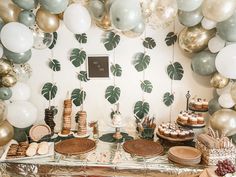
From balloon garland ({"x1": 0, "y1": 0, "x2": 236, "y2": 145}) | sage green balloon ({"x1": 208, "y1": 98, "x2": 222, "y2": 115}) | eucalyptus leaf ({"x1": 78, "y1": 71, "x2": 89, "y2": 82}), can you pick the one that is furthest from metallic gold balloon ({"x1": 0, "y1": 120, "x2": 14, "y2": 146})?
sage green balloon ({"x1": 208, "y1": 98, "x2": 222, "y2": 115})

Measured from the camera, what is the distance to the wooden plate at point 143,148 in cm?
301

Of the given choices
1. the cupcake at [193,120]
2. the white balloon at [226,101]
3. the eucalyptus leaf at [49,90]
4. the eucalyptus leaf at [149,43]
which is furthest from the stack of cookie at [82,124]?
the white balloon at [226,101]

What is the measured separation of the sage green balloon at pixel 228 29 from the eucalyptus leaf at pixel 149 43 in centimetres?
92

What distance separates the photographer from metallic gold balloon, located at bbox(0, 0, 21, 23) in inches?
115

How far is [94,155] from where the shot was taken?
3016 millimetres

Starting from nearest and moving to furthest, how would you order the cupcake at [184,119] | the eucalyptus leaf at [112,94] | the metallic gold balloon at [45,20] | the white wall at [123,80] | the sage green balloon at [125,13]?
the sage green balloon at [125,13] → the metallic gold balloon at [45,20] → the cupcake at [184,119] → the white wall at [123,80] → the eucalyptus leaf at [112,94]

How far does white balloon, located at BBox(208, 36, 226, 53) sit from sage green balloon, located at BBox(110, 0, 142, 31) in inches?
34.5

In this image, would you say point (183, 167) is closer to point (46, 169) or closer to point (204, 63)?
point (204, 63)

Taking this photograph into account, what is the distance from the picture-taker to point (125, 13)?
260 cm

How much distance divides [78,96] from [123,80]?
63 centimetres

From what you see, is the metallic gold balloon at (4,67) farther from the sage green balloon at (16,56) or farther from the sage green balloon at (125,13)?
the sage green balloon at (125,13)

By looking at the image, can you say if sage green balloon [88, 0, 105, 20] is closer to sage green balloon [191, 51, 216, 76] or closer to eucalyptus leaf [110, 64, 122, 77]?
eucalyptus leaf [110, 64, 122, 77]

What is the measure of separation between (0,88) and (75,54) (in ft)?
3.31

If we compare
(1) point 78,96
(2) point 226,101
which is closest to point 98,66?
(1) point 78,96
